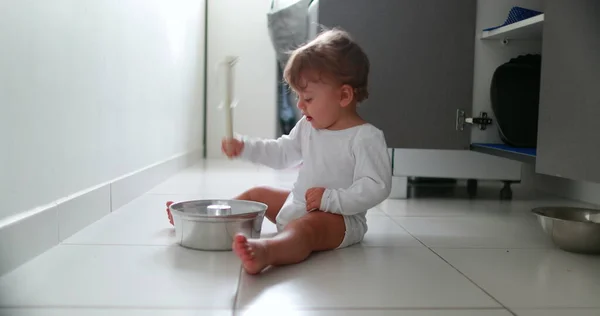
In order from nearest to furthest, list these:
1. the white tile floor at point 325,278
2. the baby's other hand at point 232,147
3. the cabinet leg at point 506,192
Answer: the white tile floor at point 325,278
the baby's other hand at point 232,147
the cabinet leg at point 506,192

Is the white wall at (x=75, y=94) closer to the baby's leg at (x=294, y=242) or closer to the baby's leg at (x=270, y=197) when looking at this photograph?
the baby's leg at (x=270, y=197)

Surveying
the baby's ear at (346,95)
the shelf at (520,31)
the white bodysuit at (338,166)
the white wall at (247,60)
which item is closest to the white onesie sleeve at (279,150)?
the white bodysuit at (338,166)

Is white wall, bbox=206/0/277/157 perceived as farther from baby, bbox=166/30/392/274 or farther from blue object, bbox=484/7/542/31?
baby, bbox=166/30/392/274

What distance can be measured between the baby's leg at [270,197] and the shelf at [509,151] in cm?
53

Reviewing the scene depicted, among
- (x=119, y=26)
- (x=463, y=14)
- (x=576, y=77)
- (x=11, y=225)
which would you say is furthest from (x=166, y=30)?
(x=576, y=77)

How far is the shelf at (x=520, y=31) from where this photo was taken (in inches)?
50.4

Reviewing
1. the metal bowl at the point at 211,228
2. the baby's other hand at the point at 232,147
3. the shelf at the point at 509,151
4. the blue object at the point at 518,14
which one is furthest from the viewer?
the blue object at the point at 518,14

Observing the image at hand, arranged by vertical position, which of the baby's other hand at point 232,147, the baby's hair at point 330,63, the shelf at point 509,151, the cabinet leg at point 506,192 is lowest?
the cabinet leg at point 506,192

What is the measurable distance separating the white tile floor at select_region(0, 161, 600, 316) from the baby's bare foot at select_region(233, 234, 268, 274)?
0.02m

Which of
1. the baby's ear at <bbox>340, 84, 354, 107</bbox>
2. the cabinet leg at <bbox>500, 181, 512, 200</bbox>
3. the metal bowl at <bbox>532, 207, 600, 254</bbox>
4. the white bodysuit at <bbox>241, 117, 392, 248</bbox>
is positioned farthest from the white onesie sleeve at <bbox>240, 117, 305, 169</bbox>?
the cabinet leg at <bbox>500, 181, 512, 200</bbox>

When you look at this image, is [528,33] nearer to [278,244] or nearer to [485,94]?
[485,94]

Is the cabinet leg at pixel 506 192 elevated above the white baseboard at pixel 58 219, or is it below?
below

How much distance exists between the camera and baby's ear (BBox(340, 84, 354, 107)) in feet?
3.24

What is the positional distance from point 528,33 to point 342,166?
723mm
